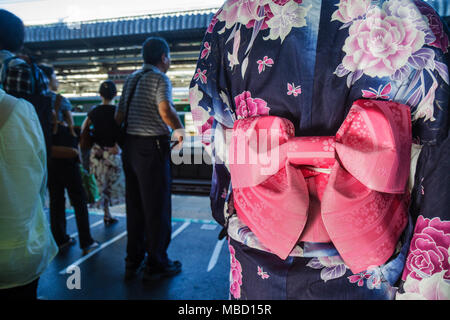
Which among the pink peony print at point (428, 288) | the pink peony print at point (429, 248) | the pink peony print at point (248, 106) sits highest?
the pink peony print at point (248, 106)

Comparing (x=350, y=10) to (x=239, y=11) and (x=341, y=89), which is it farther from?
(x=239, y=11)

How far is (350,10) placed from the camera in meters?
0.66

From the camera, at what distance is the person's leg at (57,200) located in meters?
2.47

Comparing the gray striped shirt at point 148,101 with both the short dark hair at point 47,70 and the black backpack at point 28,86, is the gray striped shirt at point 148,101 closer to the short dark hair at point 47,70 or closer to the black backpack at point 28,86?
the black backpack at point 28,86

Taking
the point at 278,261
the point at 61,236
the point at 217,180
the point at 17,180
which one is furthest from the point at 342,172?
the point at 61,236

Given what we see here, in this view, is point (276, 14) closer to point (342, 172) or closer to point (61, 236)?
point (342, 172)

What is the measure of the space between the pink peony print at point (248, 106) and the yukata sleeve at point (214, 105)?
0.19 feet

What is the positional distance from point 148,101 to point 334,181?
165cm

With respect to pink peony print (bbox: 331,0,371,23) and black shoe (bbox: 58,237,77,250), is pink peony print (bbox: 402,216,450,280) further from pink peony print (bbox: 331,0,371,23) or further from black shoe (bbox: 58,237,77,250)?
black shoe (bbox: 58,237,77,250)

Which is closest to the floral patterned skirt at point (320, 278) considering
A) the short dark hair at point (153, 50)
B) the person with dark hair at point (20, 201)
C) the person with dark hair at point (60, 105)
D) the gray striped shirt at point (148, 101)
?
the person with dark hair at point (20, 201)

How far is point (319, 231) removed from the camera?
70 cm

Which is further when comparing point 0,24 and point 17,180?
point 0,24

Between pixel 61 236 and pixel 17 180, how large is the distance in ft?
6.66
